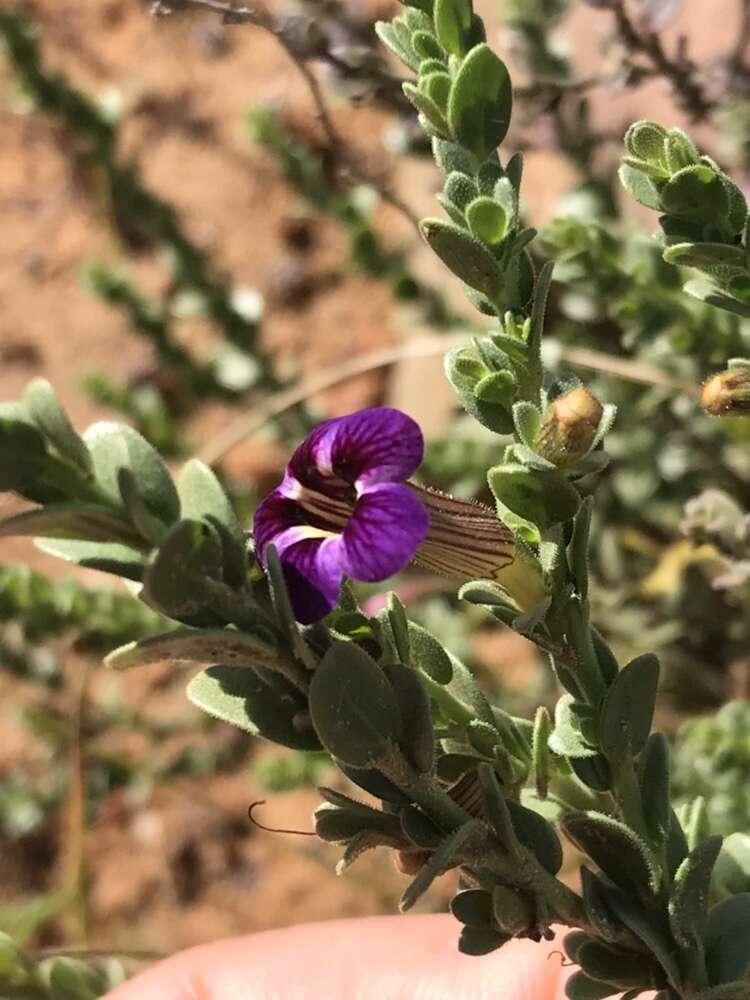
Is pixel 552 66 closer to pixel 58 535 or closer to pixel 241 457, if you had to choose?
pixel 58 535

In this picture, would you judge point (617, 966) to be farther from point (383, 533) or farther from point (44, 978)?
point (44, 978)

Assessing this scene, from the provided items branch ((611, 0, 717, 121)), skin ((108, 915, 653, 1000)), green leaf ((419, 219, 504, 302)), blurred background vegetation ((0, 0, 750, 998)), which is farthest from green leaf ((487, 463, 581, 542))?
branch ((611, 0, 717, 121))

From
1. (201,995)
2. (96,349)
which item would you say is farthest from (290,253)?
(201,995)

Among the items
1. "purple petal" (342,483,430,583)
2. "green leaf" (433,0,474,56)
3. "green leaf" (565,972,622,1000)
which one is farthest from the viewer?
"green leaf" (565,972,622,1000)

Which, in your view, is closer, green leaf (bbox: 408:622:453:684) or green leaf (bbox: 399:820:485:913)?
green leaf (bbox: 399:820:485:913)

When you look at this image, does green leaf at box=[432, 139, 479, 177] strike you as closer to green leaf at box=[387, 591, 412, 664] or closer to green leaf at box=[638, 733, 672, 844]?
green leaf at box=[387, 591, 412, 664]

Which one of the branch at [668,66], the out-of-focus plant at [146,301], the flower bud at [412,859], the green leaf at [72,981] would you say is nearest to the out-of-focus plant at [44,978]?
the green leaf at [72,981]

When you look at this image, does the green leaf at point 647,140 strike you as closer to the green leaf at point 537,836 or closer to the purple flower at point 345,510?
the purple flower at point 345,510

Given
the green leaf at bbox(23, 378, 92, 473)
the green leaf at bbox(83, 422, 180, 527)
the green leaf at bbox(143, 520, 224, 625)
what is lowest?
the green leaf at bbox(143, 520, 224, 625)
